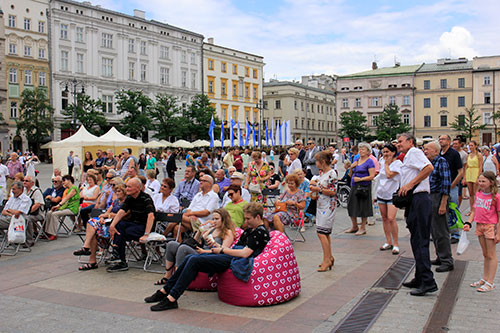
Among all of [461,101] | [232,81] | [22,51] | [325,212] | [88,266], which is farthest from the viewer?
[461,101]

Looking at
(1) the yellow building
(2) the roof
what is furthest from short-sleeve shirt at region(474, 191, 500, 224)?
(2) the roof

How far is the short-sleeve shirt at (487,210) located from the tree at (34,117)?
47.1 meters

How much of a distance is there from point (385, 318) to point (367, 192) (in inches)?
202

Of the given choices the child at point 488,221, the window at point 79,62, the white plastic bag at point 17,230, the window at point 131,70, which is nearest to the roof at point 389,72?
the window at point 131,70

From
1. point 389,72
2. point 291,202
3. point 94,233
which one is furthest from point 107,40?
point 94,233

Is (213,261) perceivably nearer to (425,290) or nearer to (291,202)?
(425,290)

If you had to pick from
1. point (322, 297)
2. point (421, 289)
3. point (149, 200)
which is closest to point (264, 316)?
point (322, 297)

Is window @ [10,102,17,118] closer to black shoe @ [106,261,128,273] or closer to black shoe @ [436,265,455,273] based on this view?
black shoe @ [106,261,128,273]

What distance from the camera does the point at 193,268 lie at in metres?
5.65

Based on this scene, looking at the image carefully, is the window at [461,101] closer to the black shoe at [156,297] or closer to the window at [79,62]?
the window at [79,62]

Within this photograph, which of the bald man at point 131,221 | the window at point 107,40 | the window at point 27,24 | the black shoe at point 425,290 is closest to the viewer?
the black shoe at point 425,290

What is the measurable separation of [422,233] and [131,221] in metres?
4.34

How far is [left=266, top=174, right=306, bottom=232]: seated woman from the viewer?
8895 mm

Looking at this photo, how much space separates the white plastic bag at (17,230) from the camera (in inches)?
349
